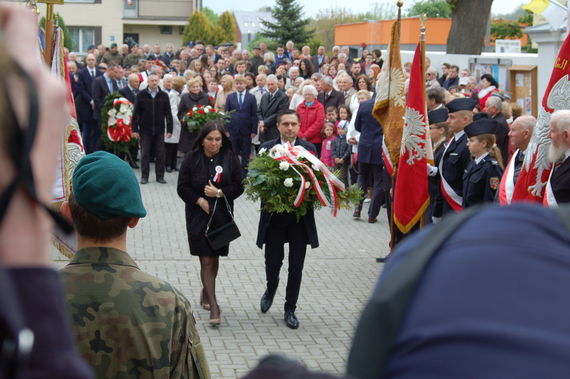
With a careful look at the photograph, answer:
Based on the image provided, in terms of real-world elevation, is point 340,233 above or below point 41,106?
below

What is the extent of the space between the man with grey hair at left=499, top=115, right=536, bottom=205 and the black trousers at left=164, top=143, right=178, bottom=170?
11.1 metres

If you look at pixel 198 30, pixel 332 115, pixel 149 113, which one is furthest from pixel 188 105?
pixel 198 30

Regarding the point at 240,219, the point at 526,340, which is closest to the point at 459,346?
the point at 526,340

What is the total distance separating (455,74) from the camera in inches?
766

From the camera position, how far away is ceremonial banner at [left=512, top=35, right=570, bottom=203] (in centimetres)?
682

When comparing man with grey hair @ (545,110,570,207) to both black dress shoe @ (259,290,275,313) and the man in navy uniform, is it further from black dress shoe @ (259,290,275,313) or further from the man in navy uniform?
black dress shoe @ (259,290,275,313)

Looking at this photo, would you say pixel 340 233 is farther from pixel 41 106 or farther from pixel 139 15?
pixel 139 15

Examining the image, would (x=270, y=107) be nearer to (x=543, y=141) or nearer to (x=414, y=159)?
(x=414, y=159)

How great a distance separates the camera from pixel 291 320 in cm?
841

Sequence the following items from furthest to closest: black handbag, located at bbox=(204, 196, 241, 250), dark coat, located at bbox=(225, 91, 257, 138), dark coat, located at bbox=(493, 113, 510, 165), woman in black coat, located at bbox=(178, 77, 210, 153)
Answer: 1. dark coat, located at bbox=(225, 91, 257, 138)
2. woman in black coat, located at bbox=(178, 77, 210, 153)
3. dark coat, located at bbox=(493, 113, 510, 165)
4. black handbag, located at bbox=(204, 196, 241, 250)

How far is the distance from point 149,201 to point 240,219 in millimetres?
2129

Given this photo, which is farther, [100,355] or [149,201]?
[149,201]

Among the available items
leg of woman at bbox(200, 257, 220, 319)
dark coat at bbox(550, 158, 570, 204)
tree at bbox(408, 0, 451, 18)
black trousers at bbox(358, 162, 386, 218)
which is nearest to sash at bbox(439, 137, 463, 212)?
leg of woman at bbox(200, 257, 220, 319)

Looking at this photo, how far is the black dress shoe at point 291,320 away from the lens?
836 centimetres
